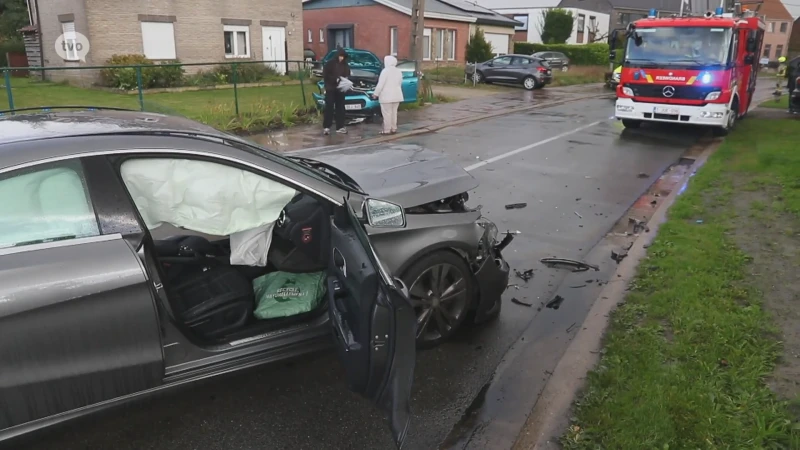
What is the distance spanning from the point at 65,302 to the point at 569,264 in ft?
14.3

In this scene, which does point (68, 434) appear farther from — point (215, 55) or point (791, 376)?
point (215, 55)

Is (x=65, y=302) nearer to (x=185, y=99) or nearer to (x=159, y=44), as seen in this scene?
(x=185, y=99)

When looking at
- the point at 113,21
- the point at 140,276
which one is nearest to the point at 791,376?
the point at 140,276

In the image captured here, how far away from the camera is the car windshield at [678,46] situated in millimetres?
12852

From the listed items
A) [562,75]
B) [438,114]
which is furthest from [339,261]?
[562,75]

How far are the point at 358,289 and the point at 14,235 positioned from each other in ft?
4.79

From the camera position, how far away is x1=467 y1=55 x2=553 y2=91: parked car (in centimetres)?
2758

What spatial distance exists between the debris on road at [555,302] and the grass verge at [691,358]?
1.69 feet

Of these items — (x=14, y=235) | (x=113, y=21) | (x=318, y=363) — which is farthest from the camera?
(x=113, y=21)

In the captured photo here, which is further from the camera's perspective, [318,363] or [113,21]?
[113,21]

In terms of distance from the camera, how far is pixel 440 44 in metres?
34.5

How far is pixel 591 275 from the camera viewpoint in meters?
5.59

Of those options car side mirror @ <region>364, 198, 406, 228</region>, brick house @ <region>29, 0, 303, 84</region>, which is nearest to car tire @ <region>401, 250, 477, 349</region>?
car side mirror @ <region>364, 198, 406, 228</region>

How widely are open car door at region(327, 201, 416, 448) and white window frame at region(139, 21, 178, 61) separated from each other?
79.5 feet
